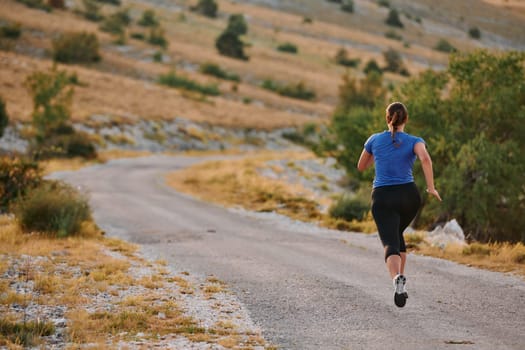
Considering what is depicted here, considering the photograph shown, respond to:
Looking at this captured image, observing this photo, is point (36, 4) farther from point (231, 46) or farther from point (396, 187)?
point (396, 187)

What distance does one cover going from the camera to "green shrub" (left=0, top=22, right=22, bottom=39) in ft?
231

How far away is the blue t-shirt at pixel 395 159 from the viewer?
7.05m

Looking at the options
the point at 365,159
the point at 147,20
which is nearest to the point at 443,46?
the point at 147,20

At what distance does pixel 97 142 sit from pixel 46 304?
129 feet

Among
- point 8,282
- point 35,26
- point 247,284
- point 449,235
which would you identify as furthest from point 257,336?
point 35,26

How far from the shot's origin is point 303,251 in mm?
12938

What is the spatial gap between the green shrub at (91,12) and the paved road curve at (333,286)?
79.0 metres

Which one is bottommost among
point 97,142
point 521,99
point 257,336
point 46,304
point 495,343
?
point 97,142

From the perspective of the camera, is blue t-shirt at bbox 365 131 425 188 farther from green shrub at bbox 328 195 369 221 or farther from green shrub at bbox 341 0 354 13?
green shrub at bbox 341 0 354 13

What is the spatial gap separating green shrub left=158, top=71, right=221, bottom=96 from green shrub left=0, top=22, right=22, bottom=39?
55.5 ft

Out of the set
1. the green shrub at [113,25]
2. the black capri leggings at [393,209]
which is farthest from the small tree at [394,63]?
the black capri leggings at [393,209]

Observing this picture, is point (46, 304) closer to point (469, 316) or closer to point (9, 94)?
point (469, 316)

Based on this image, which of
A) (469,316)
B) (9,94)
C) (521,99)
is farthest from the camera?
(9,94)

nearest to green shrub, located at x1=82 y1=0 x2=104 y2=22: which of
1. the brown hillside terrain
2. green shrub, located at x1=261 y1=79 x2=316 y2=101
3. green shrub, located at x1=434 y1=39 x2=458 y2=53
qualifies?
the brown hillside terrain
